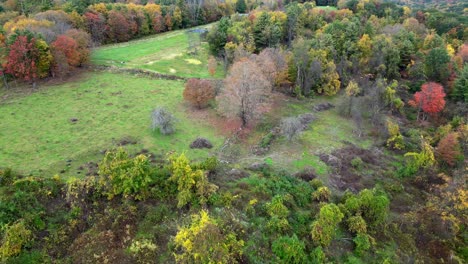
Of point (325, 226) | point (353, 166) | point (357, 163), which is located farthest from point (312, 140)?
point (325, 226)

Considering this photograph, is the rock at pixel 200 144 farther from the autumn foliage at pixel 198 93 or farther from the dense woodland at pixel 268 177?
the autumn foliage at pixel 198 93

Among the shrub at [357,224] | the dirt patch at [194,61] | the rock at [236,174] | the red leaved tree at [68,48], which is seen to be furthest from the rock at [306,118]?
the red leaved tree at [68,48]

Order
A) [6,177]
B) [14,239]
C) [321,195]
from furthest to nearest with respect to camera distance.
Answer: [321,195] → [6,177] → [14,239]

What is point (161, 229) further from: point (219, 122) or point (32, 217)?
point (219, 122)

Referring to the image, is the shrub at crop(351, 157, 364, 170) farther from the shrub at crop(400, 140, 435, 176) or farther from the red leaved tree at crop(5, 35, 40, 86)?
the red leaved tree at crop(5, 35, 40, 86)

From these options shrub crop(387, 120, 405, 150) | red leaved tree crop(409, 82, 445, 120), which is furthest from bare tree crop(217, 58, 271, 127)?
red leaved tree crop(409, 82, 445, 120)

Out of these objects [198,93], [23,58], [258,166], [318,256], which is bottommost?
[318,256]

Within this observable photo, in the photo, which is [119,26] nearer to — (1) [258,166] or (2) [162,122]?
(2) [162,122]

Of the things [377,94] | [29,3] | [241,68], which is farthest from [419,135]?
[29,3]
